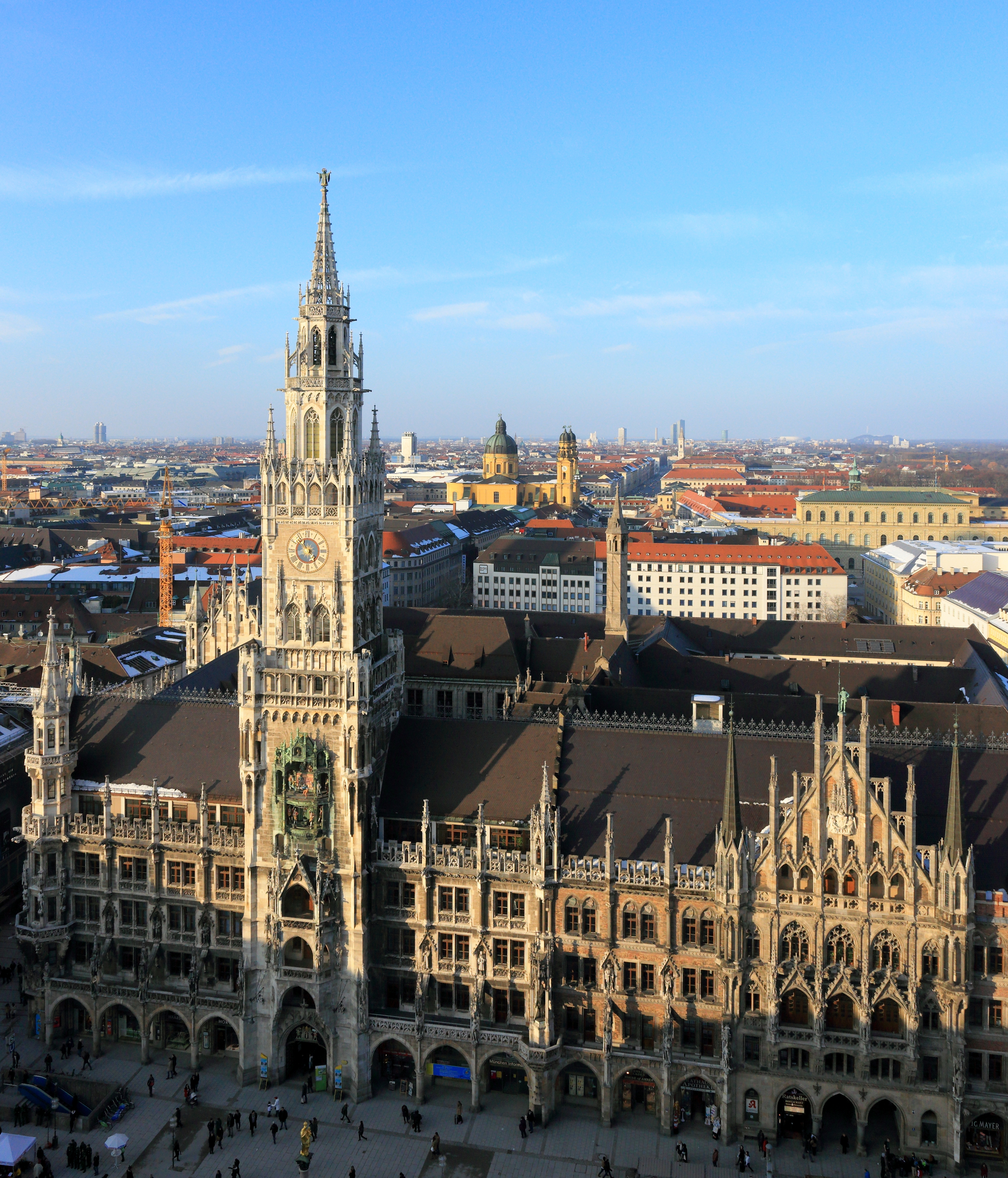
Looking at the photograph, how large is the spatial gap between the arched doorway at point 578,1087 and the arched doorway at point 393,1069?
7.93m

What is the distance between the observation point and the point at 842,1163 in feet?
179

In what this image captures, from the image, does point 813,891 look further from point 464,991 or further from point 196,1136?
point 196,1136

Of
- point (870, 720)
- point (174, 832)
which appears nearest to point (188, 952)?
point (174, 832)

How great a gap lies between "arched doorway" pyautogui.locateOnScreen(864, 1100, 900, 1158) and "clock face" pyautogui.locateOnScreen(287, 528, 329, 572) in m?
39.8

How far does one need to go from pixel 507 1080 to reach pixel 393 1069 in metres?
6.37

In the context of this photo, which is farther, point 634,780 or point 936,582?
point 936,582

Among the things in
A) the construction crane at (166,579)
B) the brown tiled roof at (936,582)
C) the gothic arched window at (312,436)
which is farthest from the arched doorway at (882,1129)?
the brown tiled roof at (936,582)

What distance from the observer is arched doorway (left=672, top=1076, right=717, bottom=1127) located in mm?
57188

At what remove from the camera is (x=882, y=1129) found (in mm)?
56906

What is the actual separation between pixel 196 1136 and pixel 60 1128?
288 inches

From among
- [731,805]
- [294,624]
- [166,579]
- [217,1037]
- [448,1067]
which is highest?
[294,624]

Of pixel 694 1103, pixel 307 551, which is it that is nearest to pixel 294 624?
pixel 307 551

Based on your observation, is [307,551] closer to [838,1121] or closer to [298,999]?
[298,999]

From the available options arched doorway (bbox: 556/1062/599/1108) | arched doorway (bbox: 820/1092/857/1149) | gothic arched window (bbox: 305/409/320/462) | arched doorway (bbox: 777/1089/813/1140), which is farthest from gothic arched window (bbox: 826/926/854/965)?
gothic arched window (bbox: 305/409/320/462)
